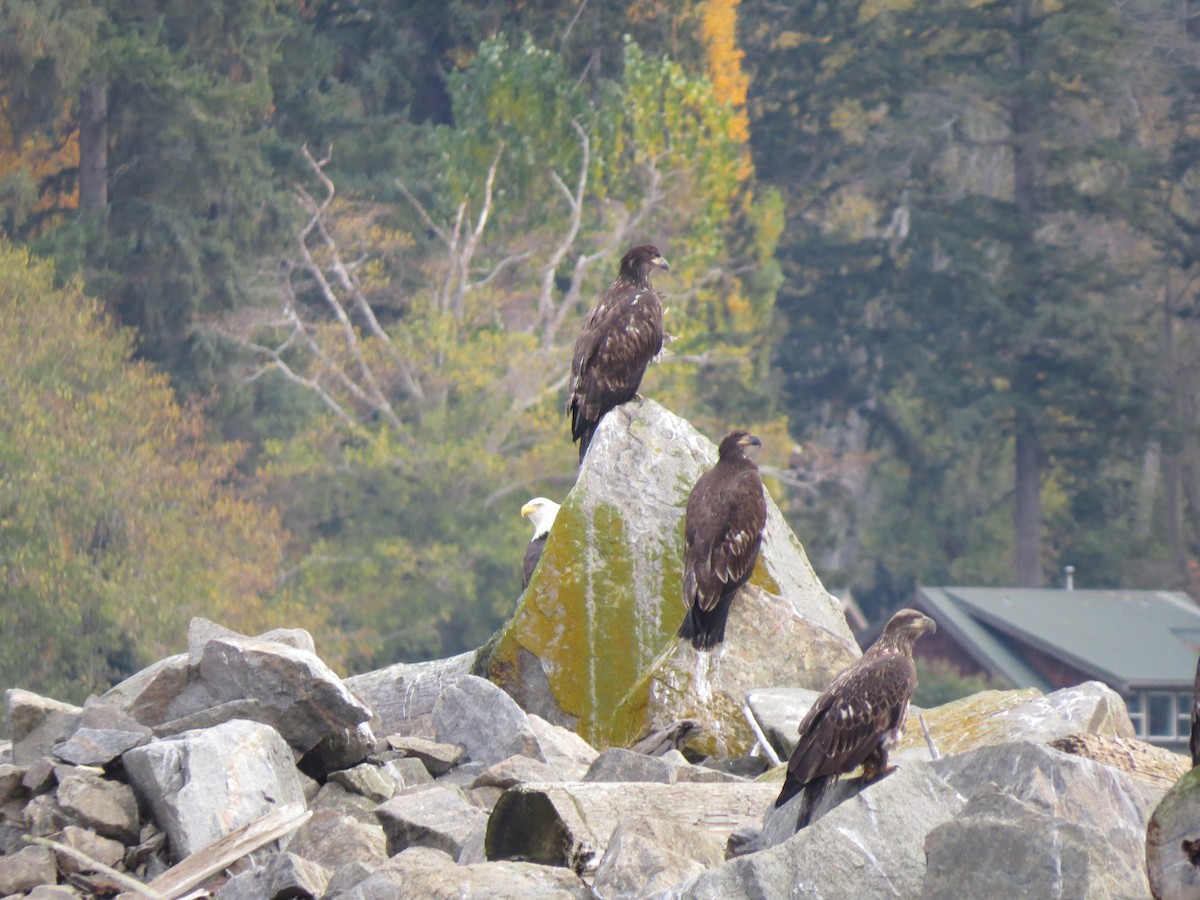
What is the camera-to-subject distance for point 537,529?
11492 mm

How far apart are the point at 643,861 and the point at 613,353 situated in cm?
475

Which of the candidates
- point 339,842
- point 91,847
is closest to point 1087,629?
point 339,842

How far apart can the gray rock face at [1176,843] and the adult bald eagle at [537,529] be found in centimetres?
572

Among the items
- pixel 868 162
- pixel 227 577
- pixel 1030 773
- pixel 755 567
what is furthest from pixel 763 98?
pixel 1030 773

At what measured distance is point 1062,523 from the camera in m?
40.7

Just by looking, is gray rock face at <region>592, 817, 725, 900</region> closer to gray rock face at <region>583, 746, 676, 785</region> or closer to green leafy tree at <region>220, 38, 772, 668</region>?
gray rock face at <region>583, 746, 676, 785</region>

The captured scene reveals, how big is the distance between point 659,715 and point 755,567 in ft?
3.49

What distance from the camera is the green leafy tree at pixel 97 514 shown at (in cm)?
2648

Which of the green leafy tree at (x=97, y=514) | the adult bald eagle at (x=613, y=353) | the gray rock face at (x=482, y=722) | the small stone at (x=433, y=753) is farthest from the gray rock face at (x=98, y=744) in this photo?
the green leafy tree at (x=97, y=514)

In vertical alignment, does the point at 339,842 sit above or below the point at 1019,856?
below

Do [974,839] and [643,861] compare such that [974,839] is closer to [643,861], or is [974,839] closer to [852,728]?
[643,861]

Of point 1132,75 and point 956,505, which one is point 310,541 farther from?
point 1132,75

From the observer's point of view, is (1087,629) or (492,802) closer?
(492,802)

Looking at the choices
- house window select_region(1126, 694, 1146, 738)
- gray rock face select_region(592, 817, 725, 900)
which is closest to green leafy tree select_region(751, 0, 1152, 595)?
house window select_region(1126, 694, 1146, 738)
